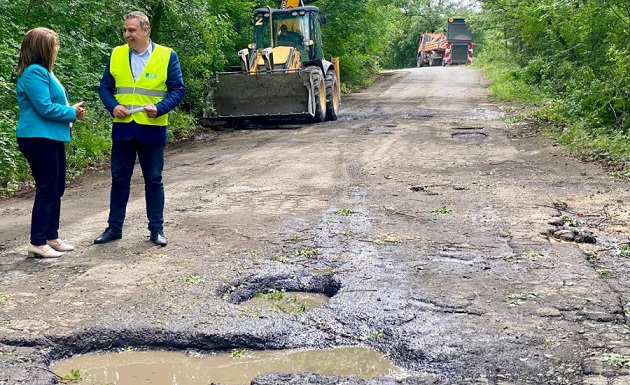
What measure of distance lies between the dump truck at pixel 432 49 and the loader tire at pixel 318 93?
36.3m

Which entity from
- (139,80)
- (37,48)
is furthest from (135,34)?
(37,48)

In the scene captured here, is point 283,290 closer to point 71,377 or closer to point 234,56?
point 71,377

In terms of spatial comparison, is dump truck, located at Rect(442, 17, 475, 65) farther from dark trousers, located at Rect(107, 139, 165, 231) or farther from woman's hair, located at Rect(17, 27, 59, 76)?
woman's hair, located at Rect(17, 27, 59, 76)

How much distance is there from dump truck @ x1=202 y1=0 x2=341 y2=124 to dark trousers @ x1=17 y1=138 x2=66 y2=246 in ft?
32.3

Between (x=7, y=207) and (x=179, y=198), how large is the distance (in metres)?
1.92

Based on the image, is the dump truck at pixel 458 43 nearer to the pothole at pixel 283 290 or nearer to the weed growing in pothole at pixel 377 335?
the pothole at pixel 283 290

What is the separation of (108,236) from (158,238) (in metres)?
0.44

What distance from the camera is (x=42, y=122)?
17.1 feet

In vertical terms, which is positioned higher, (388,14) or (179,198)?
(388,14)

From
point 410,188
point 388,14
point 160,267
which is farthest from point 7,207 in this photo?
point 388,14

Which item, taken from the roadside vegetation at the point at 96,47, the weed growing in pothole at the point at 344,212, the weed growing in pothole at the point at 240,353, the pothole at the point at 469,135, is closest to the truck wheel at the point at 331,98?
the roadside vegetation at the point at 96,47

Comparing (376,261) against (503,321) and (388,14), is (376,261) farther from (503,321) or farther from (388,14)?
(388,14)

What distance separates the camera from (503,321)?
3914 mm

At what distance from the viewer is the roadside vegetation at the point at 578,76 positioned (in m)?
11.5
